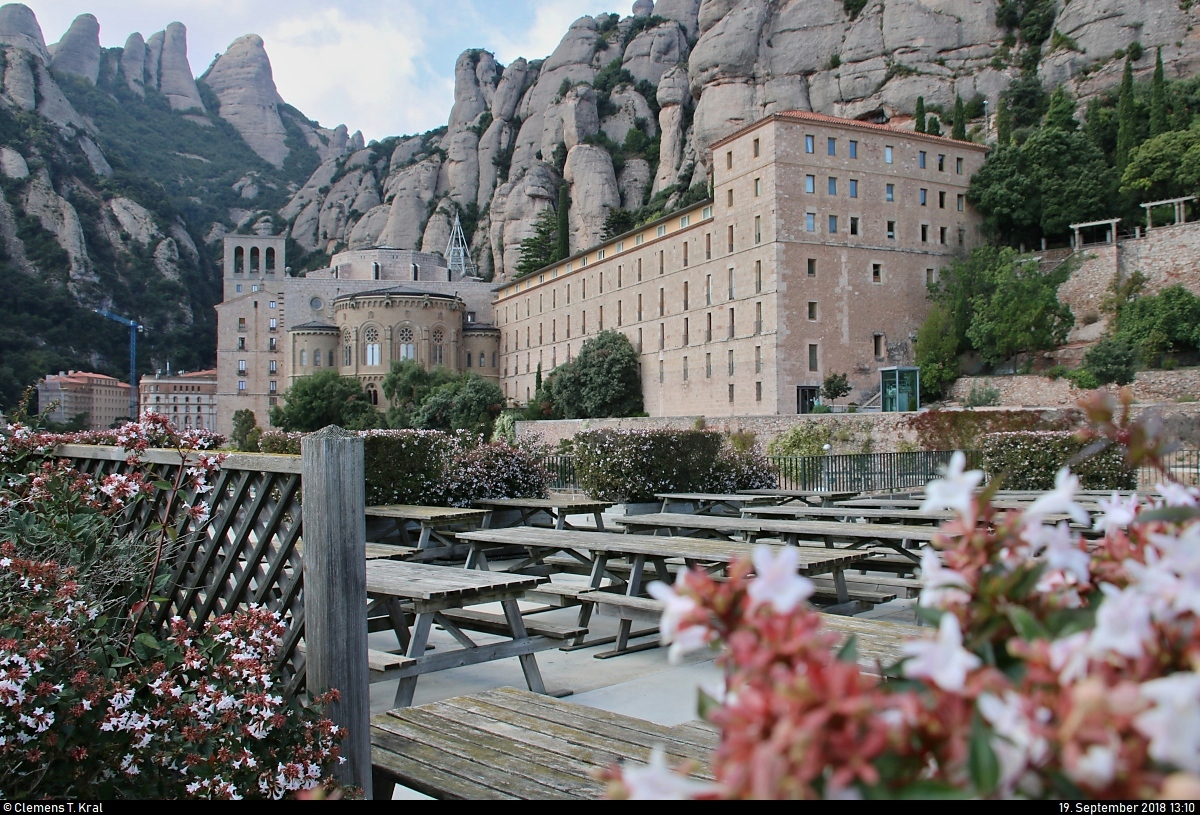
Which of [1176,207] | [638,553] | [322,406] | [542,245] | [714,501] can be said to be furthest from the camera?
[542,245]

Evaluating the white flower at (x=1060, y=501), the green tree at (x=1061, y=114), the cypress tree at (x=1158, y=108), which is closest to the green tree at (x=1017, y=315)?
the cypress tree at (x=1158, y=108)

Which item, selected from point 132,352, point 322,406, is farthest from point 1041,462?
point 132,352

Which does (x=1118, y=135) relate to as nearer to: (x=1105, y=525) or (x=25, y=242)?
(x=1105, y=525)

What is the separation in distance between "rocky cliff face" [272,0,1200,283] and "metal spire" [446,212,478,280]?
134 centimetres

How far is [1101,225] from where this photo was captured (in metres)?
41.8

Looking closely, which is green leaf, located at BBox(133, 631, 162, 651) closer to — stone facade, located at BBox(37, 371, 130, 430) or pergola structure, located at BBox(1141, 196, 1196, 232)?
pergola structure, located at BBox(1141, 196, 1196, 232)

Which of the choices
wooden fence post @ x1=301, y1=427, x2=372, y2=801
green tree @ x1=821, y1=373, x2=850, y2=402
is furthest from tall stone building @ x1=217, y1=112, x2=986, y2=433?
wooden fence post @ x1=301, y1=427, x2=372, y2=801

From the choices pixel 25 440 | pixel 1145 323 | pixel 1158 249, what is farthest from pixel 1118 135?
pixel 25 440

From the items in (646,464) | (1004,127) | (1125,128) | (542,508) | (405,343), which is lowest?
(542,508)

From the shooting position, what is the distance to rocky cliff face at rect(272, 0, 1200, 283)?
51969mm

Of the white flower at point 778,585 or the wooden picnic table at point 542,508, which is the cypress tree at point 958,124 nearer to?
the wooden picnic table at point 542,508

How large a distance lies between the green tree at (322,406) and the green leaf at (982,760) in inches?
2317

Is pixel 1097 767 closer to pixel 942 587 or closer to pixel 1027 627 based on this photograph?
pixel 1027 627

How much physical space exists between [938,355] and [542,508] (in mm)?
33711
